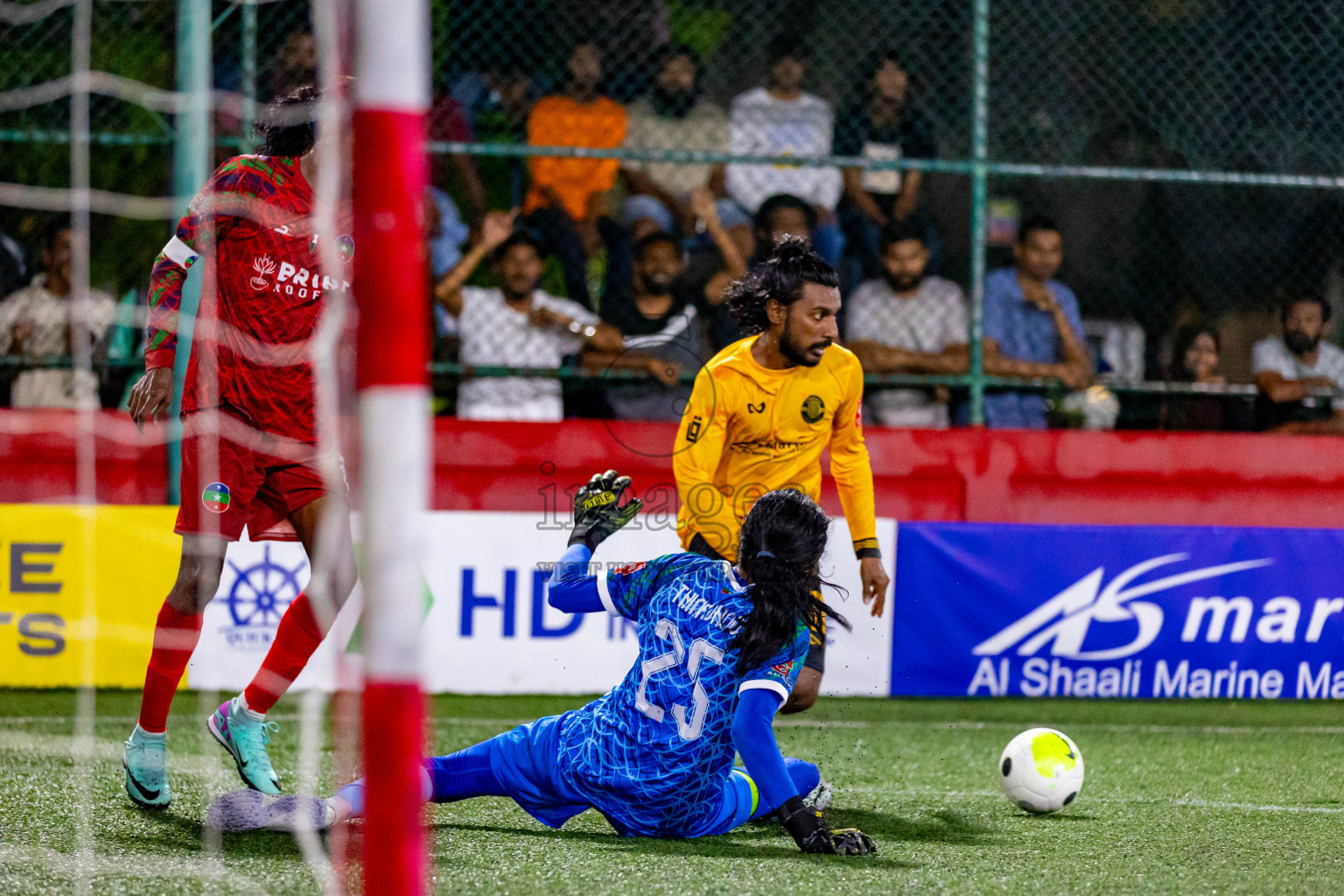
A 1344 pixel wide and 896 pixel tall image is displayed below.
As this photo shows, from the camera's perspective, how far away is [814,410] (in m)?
4.86

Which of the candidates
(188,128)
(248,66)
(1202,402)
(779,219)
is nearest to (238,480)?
(188,128)

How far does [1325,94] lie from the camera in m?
8.19

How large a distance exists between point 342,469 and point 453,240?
12.0 ft

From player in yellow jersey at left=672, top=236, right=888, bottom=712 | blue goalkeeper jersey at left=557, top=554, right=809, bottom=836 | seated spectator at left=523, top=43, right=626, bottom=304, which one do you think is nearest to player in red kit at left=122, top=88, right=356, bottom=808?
blue goalkeeper jersey at left=557, top=554, right=809, bottom=836

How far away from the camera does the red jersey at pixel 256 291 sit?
425 centimetres

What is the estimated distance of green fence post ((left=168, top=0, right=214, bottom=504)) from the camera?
21.5 feet

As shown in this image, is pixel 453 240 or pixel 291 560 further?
pixel 453 240

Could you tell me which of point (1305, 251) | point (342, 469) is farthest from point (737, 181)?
point (342, 469)

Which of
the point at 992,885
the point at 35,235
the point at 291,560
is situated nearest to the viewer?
the point at 992,885

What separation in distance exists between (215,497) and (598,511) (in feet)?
3.71

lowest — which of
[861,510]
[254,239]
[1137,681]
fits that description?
[1137,681]

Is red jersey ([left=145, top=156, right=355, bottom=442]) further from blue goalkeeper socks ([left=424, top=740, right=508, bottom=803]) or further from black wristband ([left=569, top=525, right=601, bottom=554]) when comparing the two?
blue goalkeeper socks ([left=424, top=740, right=508, bottom=803])

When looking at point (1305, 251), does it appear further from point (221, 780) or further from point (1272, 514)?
point (221, 780)

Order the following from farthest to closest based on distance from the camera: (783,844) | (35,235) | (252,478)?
1. (35,235)
2. (252,478)
3. (783,844)
